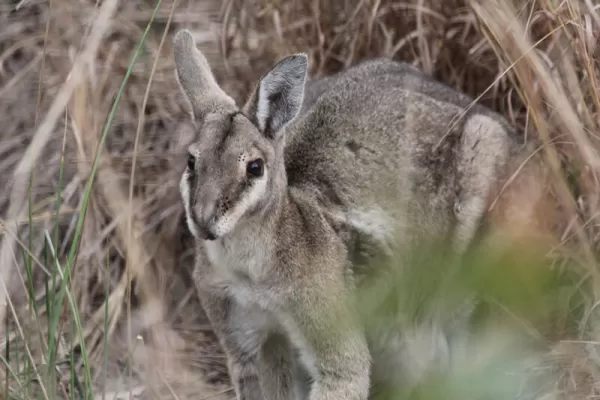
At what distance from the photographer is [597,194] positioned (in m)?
2.85

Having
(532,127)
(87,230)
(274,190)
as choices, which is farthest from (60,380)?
(532,127)

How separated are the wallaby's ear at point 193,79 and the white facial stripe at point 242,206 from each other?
331 millimetres

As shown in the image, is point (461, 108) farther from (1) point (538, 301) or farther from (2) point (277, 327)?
(1) point (538, 301)

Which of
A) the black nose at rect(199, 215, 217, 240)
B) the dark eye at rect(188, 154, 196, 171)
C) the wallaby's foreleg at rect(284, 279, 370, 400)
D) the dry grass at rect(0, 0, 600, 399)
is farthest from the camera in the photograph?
the dry grass at rect(0, 0, 600, 399)

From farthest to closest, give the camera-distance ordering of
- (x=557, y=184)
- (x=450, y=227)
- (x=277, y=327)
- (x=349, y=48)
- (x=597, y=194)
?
(x=349, y=48) → (x=450, y=227) → (x=277, y=327) → (x=597, y=194) → (x=557, y=184)

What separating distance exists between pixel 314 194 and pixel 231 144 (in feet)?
2.17

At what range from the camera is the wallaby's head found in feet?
8.51

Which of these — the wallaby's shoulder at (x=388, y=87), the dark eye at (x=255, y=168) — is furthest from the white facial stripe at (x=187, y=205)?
the wallaby's shoulder at (x=388, y=87)

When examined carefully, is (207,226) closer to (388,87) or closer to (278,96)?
(278,96)

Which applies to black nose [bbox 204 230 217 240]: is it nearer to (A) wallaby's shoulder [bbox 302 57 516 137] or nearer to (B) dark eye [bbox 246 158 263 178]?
(B) dark eye [bbox 246 158 263 178]

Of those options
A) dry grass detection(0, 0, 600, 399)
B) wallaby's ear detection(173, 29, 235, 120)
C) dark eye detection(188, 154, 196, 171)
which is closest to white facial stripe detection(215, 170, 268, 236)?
dark eye detection(188, 154, 196, 171)

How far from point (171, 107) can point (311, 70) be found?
2.15ft

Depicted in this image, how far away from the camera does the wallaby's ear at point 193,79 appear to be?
9.96ft

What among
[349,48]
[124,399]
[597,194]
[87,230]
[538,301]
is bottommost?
[124,399]
